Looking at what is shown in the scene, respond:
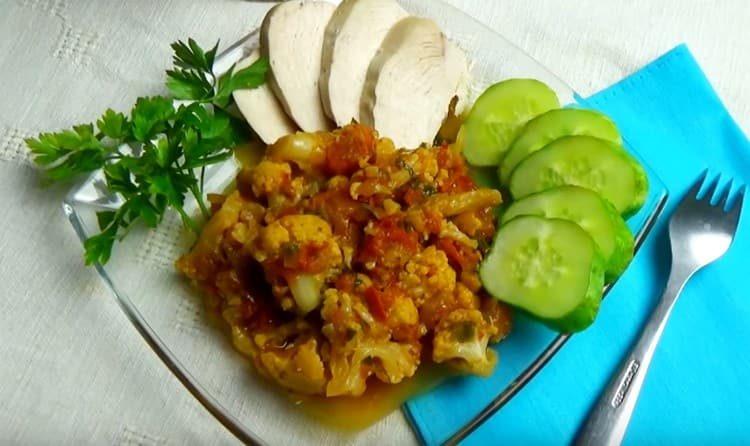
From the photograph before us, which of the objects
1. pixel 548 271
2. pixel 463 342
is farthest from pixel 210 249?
pixel 548 271

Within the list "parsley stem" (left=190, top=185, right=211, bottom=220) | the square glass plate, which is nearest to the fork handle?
the square glass plate

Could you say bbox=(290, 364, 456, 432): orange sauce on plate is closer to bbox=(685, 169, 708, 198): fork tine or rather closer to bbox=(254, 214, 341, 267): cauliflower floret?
bbox=(254, 214, 341, 267): cauliflower floret

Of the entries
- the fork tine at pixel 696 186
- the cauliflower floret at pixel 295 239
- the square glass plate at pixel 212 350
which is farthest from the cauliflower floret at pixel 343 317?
the fork tine at pixel 696 186

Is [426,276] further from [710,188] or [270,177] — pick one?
[710,188]

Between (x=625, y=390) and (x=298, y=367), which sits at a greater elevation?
(x=298, y=367)

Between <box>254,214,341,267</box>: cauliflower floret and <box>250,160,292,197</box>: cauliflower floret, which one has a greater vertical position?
<box>250,160,292,197</box>: cauliflower floret

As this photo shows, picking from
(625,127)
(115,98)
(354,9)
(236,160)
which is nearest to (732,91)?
(625,127)
